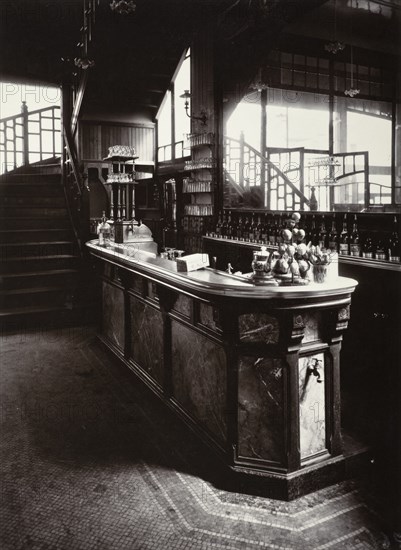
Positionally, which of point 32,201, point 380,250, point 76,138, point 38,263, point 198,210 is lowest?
point 38,263

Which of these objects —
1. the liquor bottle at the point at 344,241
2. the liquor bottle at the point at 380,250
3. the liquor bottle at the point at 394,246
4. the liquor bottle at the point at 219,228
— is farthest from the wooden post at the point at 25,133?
→ the liquor bottle at the point at 394,246

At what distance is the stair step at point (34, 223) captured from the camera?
26.4 feet

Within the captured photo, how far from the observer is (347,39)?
1172 centimetres

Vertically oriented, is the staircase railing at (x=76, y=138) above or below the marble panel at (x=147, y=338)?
above

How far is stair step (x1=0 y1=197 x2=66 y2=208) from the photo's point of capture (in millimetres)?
8562

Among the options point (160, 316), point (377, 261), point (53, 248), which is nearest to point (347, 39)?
point (53, 248)

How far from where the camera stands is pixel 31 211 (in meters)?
8.45

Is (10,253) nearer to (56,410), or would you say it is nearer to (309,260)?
(56,410)

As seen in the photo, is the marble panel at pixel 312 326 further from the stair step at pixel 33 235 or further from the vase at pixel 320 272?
the stair step at pixel 33 235

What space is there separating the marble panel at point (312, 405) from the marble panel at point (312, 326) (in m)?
0.11

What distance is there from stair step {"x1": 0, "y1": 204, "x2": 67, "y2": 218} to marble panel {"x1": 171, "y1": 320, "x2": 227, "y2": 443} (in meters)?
5.47

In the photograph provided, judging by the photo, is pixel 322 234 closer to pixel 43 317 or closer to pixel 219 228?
pixel 219 228

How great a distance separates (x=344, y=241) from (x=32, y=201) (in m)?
6.06

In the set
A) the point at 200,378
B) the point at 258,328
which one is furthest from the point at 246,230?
the point at 258,328
